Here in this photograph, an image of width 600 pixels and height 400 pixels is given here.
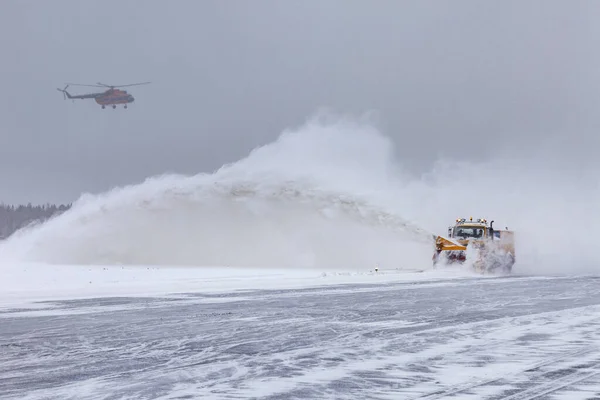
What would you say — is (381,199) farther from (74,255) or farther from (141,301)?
(141,301)

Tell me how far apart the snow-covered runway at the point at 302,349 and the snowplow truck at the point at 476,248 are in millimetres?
15385

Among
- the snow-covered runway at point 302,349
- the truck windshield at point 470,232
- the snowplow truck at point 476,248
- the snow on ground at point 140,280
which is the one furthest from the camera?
the truck windshield at point 470,232

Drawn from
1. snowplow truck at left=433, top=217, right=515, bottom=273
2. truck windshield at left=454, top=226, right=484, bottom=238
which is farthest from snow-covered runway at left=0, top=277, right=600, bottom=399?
truck windshield at left=454, top=226, right=484, bottom=238

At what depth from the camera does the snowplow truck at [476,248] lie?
3691 centimetres

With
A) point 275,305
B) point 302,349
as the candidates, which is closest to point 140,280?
point 275,305

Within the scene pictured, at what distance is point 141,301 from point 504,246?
22005 mm

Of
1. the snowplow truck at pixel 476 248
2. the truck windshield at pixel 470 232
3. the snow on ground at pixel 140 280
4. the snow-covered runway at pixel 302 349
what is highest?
the truck windshield at pixel 470 232

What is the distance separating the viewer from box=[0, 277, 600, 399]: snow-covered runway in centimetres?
900

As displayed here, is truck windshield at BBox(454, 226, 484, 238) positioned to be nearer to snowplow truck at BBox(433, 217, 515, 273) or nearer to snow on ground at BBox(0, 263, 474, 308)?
snowplow truck at BBox(433, 217, 515, 273)

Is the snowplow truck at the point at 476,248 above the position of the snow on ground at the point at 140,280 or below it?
above

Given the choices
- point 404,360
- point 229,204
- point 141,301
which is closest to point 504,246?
point 229,204

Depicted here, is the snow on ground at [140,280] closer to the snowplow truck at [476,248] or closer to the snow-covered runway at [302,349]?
the snowplow truck at [476,248]

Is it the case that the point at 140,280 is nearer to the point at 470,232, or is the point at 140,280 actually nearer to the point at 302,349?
the point at 470,232

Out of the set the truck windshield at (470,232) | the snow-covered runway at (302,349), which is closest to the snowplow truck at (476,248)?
the truck windshield at (470,232)
